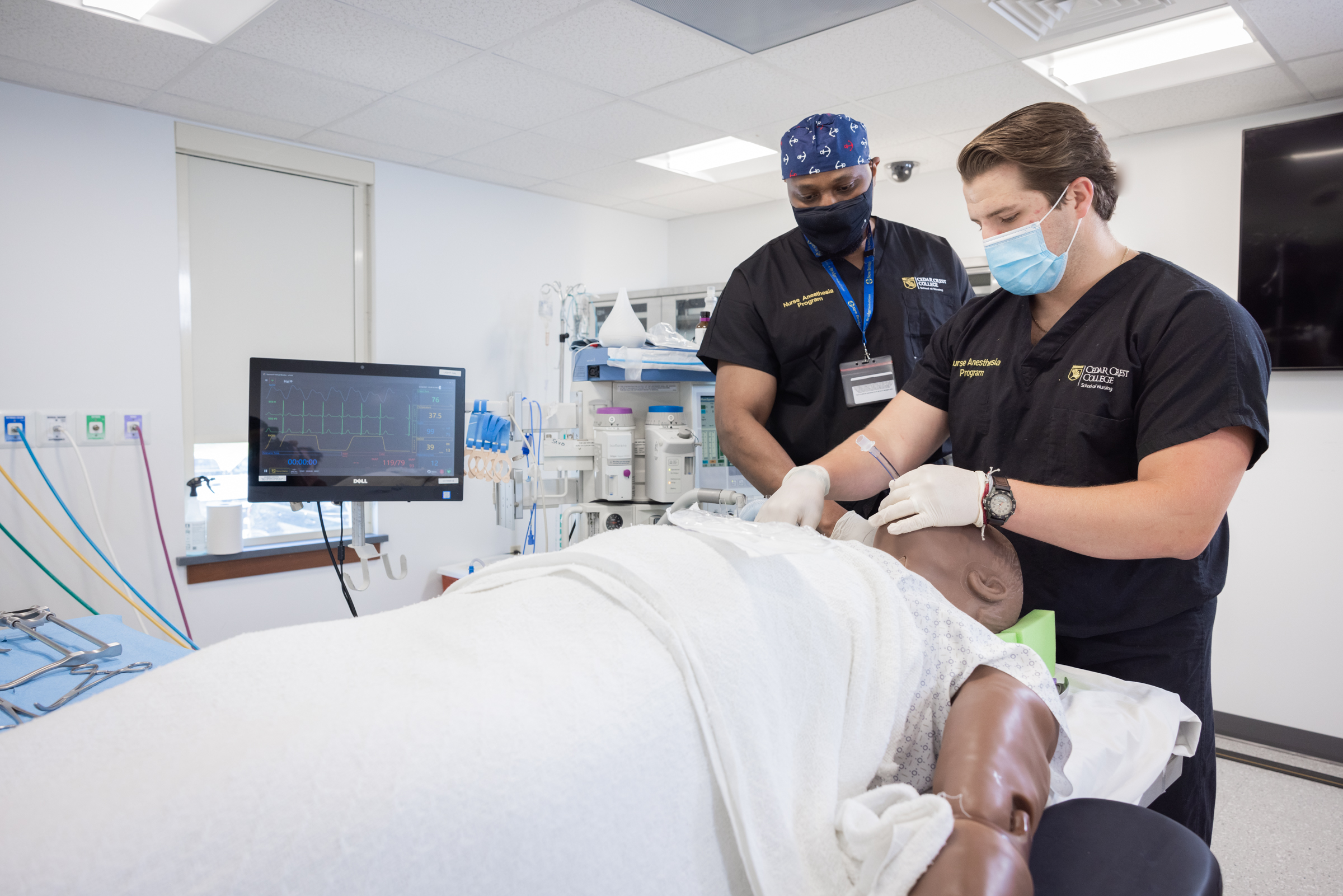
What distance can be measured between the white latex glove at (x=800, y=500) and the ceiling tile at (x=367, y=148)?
304 centimetres

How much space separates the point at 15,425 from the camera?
2.97 m

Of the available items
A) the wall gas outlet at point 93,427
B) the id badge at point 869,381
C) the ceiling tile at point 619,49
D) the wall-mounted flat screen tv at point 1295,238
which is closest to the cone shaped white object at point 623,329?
the ceiling tile at point 619,49

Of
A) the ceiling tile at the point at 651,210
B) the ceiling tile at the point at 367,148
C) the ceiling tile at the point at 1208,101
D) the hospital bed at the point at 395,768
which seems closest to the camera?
the hospital bed at the point at 395,768

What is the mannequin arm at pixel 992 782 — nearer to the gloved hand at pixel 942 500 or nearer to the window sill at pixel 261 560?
the gloved hand at pixel 942 500

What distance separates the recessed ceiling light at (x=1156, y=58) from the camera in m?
2.66

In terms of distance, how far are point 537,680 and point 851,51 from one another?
2.63 m

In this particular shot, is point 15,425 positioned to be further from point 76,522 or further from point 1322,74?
point 1322,74

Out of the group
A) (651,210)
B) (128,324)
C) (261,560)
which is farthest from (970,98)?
(261,560)

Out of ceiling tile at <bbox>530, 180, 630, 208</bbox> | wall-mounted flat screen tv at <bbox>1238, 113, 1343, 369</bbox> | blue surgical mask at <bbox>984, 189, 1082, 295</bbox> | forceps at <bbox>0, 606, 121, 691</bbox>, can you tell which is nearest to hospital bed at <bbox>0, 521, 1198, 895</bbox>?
blue surgical mask at <bbox>984, 189, 1082, 295</bbox>

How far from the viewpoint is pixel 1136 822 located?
86 centimetres

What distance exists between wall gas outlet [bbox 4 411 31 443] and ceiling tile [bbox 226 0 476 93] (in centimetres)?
156

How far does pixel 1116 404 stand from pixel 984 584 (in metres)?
0.32

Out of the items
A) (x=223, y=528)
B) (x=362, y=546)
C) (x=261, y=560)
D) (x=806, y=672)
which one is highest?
(x=806, y=672)

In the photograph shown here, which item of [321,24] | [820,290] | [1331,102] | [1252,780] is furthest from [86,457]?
[1331,102]
